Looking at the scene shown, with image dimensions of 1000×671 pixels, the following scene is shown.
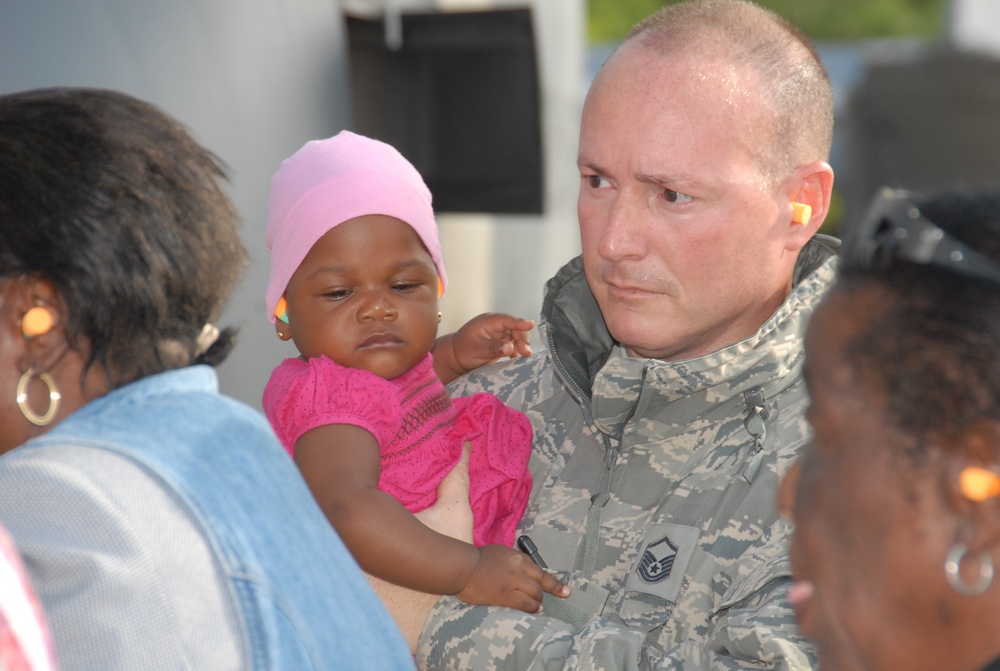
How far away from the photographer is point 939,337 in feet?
4.07

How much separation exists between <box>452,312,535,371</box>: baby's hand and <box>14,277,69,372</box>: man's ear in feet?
4.64

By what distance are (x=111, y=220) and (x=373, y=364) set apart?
102 cm

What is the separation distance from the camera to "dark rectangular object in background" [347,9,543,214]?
20.2 feet

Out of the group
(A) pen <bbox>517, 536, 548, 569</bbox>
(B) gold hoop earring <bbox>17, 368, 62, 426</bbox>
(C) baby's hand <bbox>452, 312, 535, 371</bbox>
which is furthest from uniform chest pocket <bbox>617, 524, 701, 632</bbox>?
(B) gold hoop earring <bbox>17, 368, 62, 426</bbox>

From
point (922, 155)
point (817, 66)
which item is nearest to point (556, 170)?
point (922, 155)

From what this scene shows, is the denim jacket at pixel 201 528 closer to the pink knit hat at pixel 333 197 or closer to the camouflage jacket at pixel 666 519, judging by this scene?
the camouflage jacket at pixel 666 519

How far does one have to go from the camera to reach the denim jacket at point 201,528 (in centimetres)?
130

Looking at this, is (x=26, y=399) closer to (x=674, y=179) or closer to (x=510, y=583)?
(x=510, y=583)

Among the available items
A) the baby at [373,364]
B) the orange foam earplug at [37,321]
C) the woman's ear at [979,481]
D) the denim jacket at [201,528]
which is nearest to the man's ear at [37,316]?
the orange foam earplug at [37,321]

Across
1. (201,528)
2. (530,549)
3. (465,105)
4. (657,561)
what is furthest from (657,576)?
(465,105)

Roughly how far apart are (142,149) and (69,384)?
355 millimetres

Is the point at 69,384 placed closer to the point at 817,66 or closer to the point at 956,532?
the point at 956,532

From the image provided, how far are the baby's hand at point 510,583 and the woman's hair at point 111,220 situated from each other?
837mm

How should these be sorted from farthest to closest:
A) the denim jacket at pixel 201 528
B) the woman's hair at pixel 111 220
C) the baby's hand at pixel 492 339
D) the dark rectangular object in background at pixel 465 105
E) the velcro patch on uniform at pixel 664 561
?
the dark rectangular object in background at pixel 465 105
the baby's hand at pixel 492 339
the velcro patch on uniform at pixel 664 561
the woman's hair at pixel 111 220
the denim jacket at pixel 201 528
